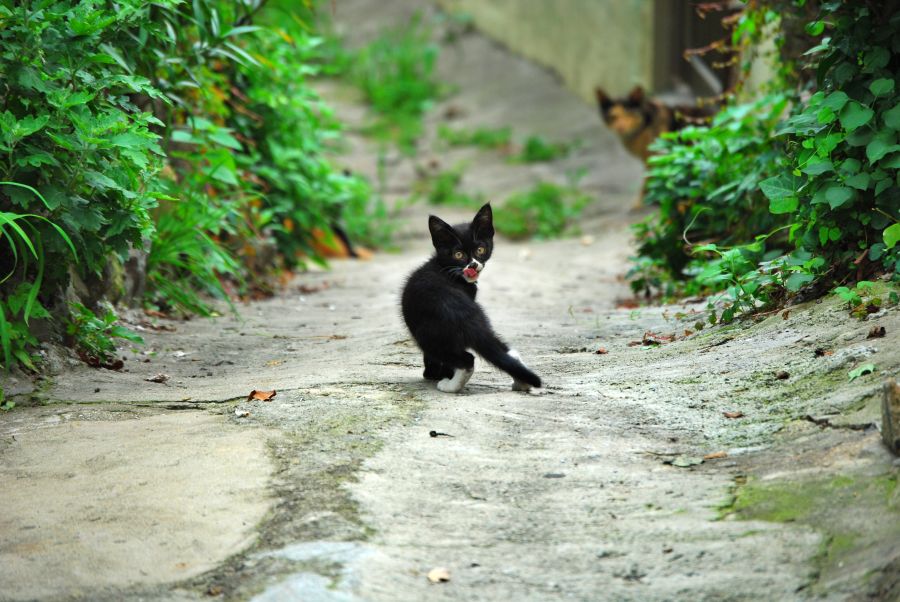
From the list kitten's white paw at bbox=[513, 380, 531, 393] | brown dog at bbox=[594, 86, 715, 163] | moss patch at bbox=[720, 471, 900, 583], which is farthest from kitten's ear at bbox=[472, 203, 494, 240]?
brown dog at bbox=[594, 86, 715, 163]

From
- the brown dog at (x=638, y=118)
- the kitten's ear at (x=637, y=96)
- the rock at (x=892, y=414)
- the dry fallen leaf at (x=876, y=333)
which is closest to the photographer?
the rock at (x=892, y=414)

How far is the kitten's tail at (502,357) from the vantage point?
3686 mm

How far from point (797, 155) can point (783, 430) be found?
165cm

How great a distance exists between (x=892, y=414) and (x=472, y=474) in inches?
44.8

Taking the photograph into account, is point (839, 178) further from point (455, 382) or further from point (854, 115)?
point (455, 382)

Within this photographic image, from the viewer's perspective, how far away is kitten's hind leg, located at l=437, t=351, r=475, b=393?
3803 millimetres

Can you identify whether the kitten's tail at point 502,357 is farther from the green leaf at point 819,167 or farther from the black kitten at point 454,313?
the green leaf at point 819,167

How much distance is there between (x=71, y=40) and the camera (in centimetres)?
392

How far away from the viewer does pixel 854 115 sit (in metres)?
3.92

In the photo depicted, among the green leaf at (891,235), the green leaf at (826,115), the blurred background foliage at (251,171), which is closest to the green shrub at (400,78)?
the blurred background foliage at (251,171)

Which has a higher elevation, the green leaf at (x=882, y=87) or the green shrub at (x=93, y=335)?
the green leaf at (x=882, y=87)

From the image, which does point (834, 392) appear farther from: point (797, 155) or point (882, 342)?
point (797, 155)

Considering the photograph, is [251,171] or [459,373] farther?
[251,171]

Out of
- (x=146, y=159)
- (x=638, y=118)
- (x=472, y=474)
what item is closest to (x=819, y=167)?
(x=472, y=474)
